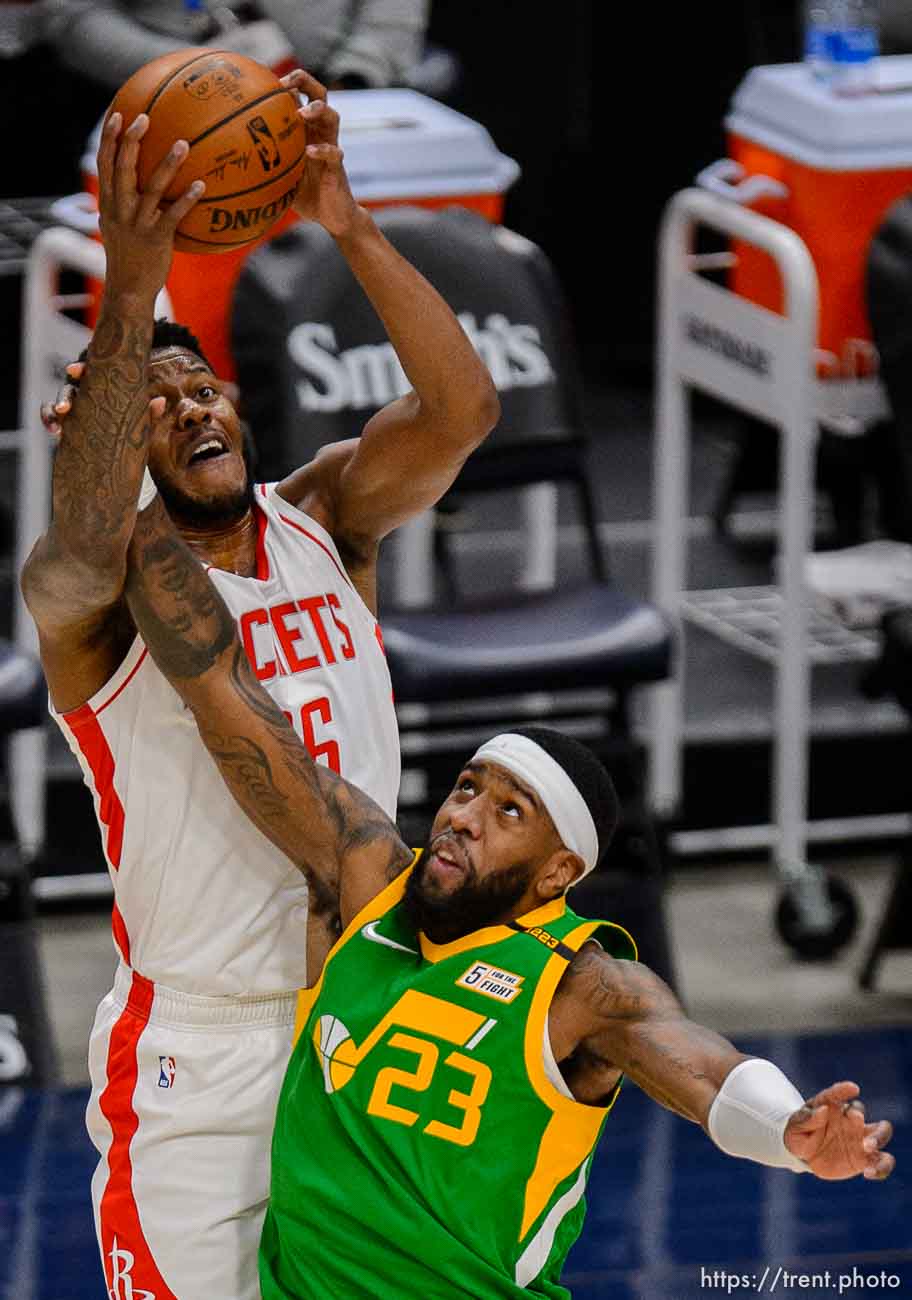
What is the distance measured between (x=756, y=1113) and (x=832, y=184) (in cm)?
383

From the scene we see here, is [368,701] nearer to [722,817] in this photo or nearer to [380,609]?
[380,609]

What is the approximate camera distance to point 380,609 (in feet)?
19.2

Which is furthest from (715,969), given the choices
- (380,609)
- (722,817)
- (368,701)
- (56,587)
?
(56,587)

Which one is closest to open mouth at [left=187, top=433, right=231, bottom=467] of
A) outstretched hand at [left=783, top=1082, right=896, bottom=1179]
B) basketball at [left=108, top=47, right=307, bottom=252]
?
basketball at [left=108, top=47, right=307, bottom=252]

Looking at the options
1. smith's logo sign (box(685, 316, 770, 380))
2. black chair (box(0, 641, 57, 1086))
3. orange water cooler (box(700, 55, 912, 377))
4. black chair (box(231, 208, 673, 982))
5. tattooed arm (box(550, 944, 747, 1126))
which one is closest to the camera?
tattooed arm (box(550, 944, 747, 1126))

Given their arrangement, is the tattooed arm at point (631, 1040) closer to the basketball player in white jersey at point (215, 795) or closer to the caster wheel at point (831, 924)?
the basketball player in white jersey at point (215, 795)

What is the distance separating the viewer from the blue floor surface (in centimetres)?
491

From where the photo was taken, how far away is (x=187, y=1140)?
363cm

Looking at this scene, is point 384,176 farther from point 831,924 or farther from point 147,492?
point 147,492

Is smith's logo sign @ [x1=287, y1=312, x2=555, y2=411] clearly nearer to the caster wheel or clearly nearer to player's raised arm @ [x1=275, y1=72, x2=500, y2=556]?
the caster wheel

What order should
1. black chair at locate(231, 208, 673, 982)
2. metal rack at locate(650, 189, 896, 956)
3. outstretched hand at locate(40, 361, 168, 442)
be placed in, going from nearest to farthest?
outstretched hand at locate(40, 361, 168, 442) < black chair at locate(231, 208, 673, 982) < metal rack at locate(650, 189, 896, 956)

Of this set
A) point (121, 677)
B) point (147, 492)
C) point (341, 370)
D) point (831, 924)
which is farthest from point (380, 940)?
point (831, 924)

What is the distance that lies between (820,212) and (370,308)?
1.15m

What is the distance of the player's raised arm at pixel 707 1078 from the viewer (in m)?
2.79
